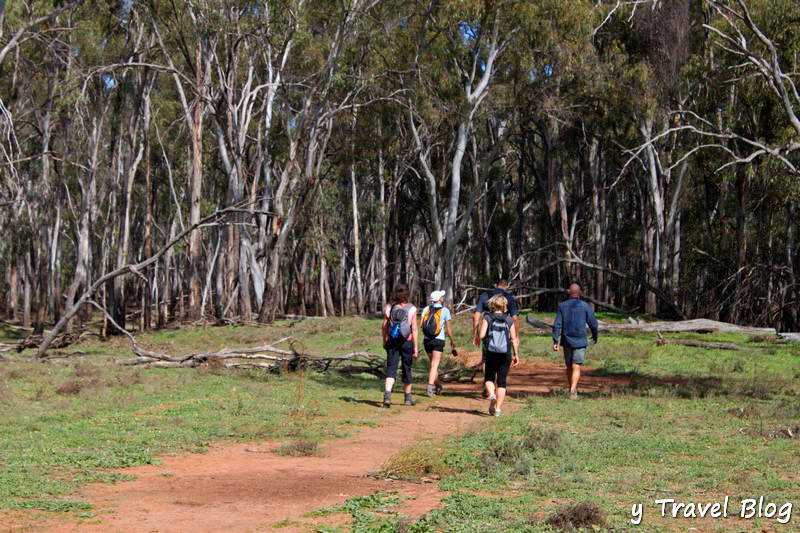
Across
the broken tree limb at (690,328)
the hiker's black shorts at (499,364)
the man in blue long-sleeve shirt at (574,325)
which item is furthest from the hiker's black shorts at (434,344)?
the broken tree limb at (690,328)

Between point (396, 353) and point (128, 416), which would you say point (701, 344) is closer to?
point (396, 353)

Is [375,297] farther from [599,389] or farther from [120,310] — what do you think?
[599,389]

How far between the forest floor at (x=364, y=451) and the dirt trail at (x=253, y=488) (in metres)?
0.03

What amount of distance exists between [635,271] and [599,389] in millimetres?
47113

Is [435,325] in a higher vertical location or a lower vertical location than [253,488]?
higher

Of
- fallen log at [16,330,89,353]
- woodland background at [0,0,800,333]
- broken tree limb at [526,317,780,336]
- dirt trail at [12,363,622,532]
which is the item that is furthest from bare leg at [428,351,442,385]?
woodland background at [0,0,800,333]

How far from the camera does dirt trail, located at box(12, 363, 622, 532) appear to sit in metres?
6.71

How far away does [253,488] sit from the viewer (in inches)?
313

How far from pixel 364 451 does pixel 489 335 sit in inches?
123

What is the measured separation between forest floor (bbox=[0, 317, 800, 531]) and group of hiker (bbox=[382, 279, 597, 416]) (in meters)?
0.45

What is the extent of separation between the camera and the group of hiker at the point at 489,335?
490 inches

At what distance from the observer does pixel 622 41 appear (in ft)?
111

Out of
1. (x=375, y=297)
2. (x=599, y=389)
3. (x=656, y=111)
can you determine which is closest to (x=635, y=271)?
(x=375, y=297)

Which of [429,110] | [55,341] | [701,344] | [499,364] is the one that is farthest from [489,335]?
[429,110]
